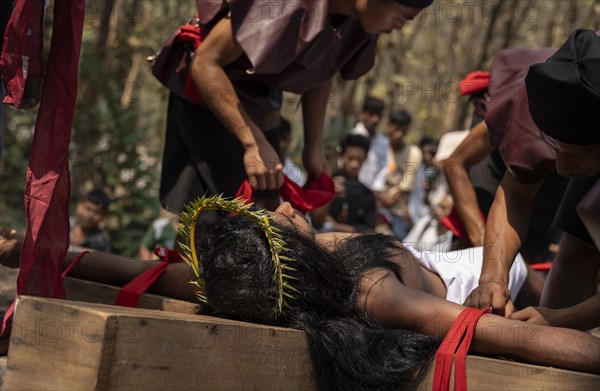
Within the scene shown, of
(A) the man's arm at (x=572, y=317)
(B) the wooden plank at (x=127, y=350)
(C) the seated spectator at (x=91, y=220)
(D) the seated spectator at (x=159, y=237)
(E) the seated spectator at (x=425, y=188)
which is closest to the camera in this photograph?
(B) the wooden plank at (x=127, y=350)

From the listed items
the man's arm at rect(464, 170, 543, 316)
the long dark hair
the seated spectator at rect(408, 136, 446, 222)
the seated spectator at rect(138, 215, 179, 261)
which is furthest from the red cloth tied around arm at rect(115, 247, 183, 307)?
Answer: the seated spectator at rect(408, 136, 446, 222)

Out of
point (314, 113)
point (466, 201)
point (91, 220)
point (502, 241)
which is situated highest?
point (314, 113)

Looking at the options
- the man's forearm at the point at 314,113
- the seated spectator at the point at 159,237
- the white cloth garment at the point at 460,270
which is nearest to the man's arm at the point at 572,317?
the white cloth garment at the point at 460,270

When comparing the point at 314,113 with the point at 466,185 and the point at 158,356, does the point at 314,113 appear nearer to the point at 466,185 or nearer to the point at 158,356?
the point at 466,185

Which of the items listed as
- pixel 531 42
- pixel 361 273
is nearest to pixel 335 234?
pixel 361 273

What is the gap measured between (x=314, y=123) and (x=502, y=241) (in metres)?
1.23

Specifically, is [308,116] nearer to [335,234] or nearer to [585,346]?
[335,234]

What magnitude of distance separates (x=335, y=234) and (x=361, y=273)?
29 centimetres

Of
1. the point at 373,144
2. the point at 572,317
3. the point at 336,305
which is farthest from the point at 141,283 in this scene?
the point at 373,144

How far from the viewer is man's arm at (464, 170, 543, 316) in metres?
2.95

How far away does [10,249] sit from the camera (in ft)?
10.5

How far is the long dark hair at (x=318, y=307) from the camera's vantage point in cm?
259

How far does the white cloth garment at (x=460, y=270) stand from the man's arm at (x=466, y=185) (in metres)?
0.35

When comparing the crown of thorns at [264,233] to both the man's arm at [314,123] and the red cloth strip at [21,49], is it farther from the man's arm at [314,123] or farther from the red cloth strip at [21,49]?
the man's arm at [314,123]
